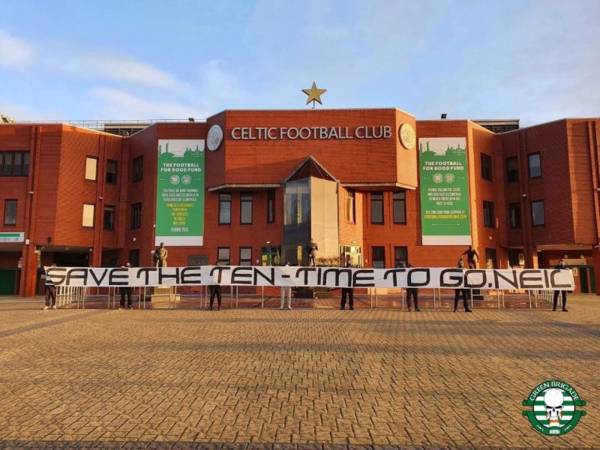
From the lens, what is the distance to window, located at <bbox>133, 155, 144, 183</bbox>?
34656mm

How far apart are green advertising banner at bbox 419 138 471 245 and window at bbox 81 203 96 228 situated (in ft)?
81.2

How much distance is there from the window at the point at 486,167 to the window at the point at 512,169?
1504mm

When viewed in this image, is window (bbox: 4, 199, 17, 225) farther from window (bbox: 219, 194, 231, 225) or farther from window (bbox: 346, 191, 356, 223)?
window (bbox: 346, 191, 356, 223)

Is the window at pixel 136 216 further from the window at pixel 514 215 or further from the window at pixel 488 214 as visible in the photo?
the window at pixel 514 215

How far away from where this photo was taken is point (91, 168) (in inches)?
1344

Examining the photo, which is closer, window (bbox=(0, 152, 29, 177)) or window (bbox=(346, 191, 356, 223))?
window (bbox=(346, 191, 356, 223))

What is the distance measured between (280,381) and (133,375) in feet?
7.83

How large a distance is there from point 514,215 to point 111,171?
1262 inches

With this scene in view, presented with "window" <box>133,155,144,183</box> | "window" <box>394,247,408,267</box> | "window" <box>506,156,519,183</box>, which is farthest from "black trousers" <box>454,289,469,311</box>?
"window" <box>133,155,144,183</box>

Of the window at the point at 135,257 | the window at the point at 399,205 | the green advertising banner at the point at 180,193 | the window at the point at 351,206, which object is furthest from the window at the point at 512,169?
the window at the point at 135,257

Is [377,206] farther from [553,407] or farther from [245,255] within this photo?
[553,407]

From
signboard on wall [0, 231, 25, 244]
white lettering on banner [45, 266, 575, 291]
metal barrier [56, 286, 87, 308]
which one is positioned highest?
signboard on wall [0, 231, 25, 244]

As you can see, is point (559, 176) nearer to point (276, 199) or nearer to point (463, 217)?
point (463, 217)

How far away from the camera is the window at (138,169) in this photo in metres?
34.7
